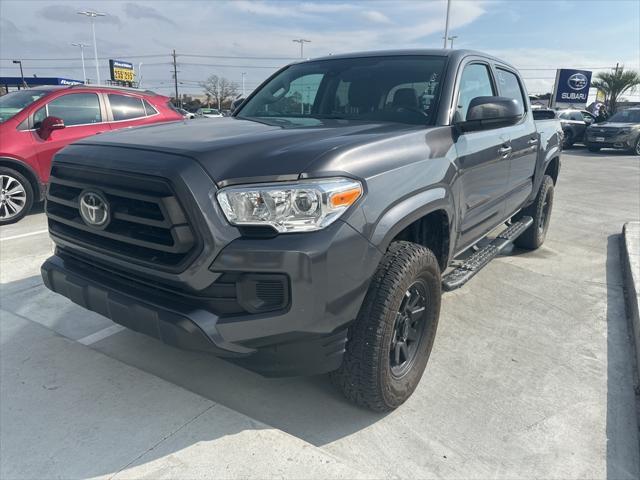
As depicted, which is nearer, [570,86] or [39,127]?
[39,127]

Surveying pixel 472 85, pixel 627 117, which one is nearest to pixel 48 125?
pixel 472 85

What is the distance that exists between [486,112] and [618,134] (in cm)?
1687

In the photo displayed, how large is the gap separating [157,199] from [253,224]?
41 centimetres

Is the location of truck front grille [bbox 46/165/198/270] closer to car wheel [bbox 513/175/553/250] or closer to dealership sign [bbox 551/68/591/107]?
car wheel [bbox 513/175/553/250]

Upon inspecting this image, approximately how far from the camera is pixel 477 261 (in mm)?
3533

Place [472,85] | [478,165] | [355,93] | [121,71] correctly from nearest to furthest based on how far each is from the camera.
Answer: [478,165] → [355,93] → [472,85] → [121,71]

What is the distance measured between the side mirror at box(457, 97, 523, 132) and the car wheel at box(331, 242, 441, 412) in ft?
3.10

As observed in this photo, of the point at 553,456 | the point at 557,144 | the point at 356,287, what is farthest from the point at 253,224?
the point at 557,144

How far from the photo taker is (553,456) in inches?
88.6

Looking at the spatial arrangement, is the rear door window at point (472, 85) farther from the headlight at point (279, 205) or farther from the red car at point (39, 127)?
the red car at point (39, 127)

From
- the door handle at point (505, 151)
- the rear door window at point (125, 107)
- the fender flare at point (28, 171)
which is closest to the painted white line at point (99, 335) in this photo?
the door handle at point (505, 151)

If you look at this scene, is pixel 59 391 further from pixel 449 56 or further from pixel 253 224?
pixel 449 56

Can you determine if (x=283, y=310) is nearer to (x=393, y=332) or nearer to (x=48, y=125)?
(x=393, y=332)

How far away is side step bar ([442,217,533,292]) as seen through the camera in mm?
3080
